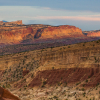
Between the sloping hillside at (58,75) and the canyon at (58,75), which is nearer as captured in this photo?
the canyon at (58,75)

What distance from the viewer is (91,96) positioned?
3194cm

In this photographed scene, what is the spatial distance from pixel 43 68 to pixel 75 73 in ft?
28.4

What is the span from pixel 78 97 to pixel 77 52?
53.3 ft

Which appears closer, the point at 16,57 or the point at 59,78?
the point at 59,78

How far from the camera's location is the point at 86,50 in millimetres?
47062

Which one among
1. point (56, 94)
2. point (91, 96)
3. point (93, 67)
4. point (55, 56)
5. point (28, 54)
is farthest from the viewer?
point (28, 54)

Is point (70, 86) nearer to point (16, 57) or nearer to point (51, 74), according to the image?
point (51, 74)

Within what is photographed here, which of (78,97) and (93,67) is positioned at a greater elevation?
(93,67)

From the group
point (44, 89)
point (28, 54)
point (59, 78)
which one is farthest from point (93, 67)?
point (28, 54)

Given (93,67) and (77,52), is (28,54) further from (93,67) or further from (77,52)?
(93,67)

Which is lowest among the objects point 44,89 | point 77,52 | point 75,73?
point 44,89

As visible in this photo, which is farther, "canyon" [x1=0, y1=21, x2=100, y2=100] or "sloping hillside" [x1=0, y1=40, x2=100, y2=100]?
"sloping hillside" [x1=0, y1=40, x2=100, y2=100]

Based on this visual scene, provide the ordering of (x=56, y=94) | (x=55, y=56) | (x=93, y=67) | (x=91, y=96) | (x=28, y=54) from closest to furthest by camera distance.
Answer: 1. (x=91, y=96)
2. (x=56, y=94)
3. (x=93, y=67)
4. (x=55, y=56)
5. (x=28, y=54)

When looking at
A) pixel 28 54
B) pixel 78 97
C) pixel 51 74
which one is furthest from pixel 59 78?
pixel 28 54
